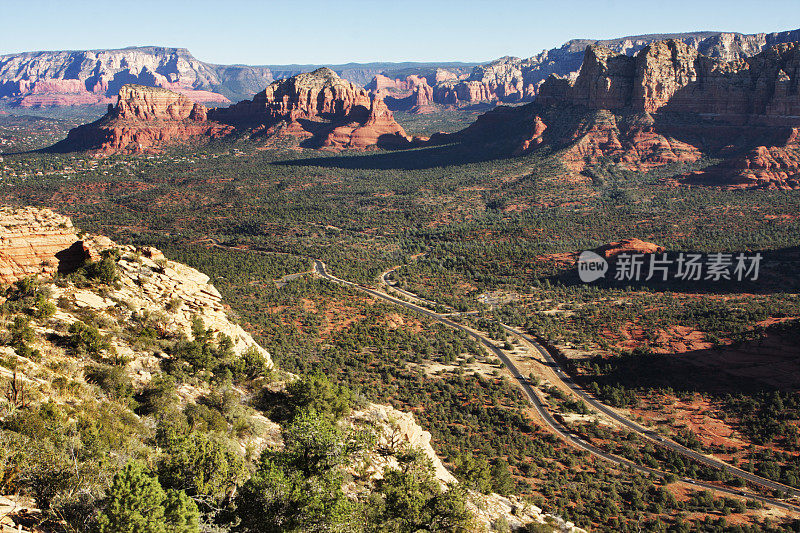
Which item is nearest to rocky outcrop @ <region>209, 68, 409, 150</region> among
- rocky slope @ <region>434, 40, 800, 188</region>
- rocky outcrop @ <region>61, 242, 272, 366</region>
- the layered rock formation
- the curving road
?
the layered rock formation

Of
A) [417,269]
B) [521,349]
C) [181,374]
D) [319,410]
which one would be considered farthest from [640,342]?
[181,374]

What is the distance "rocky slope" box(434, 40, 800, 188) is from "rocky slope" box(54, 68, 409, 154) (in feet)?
197

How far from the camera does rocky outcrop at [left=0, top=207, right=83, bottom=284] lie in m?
27.9

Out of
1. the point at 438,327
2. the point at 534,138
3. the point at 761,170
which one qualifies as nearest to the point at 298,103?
the point at 534,138

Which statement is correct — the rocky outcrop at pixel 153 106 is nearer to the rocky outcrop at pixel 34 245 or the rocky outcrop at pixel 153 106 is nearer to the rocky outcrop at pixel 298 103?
the rocky outcrop at pixel 298 103

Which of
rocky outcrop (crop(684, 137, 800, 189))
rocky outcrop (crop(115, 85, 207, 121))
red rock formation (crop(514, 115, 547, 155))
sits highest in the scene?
rocky outcrop (crop(115, 85, 207, 121))

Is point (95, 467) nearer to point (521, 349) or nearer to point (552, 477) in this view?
point (552, 477)

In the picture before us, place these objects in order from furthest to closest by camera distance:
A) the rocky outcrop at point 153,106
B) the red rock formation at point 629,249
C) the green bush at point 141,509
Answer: the rocky outcrop at point 153,106
the red rock formation at point 629,249
the green bush at point 141,509

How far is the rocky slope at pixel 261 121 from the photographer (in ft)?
570

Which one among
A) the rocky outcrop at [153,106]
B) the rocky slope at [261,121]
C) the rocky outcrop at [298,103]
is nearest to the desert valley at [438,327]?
the rocky slope at [261,121]

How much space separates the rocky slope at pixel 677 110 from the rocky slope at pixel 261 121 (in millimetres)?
59981

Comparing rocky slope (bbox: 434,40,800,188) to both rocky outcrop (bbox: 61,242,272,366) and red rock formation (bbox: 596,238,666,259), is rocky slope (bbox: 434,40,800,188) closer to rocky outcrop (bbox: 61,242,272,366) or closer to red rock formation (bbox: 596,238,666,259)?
red rock formation (bbox: 596,238,666,259)

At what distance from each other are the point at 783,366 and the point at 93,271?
52.9 metres

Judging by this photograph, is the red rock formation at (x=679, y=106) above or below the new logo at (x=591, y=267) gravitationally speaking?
above
